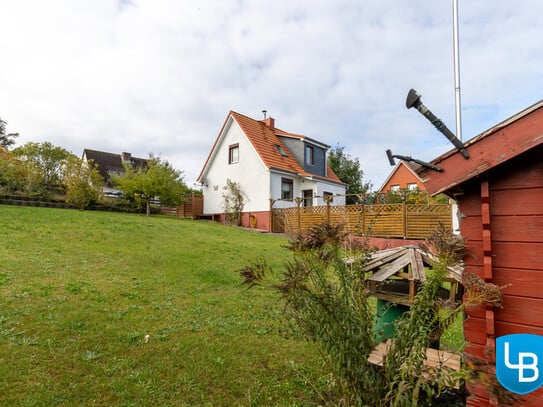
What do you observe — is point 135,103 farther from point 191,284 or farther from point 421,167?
point 421,167

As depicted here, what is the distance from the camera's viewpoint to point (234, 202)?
60.8ft

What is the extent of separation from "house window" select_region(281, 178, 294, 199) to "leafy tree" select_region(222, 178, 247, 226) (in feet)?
8.13

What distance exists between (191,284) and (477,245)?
4965 millimetres

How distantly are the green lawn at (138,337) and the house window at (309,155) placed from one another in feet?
48.2

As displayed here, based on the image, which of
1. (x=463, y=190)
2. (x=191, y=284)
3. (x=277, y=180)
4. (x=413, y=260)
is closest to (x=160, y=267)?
(x=191, y=284)

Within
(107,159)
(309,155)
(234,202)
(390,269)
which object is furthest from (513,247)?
(107,159)

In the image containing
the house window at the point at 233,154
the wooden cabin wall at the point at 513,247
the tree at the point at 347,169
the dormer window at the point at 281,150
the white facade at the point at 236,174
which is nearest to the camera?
the wooden cabin wall at the point at 513,247

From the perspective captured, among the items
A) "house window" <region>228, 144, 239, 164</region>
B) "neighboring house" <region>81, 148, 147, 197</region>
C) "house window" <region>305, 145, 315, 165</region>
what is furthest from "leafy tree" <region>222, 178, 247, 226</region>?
"neighboring house" <region>81, 148, 147, 197</region>

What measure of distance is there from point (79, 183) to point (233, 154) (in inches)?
372

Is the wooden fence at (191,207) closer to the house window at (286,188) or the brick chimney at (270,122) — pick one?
the house window at (286,188)

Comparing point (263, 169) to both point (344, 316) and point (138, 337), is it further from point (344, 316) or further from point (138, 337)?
point (344, 316)

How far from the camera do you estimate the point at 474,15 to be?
6.79 meters

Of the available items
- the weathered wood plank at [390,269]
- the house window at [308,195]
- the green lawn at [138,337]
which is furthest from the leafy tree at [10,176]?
the weathered wood plank at [390,269]

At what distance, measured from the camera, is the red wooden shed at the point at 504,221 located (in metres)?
1.82
